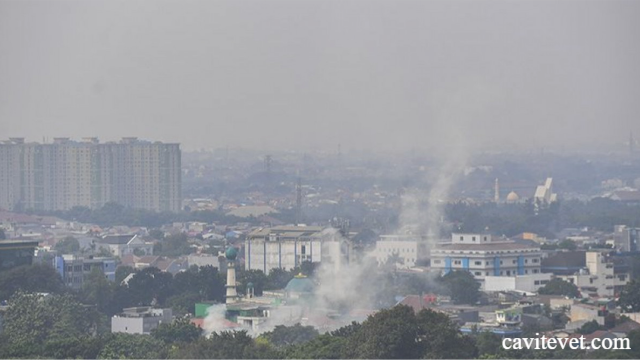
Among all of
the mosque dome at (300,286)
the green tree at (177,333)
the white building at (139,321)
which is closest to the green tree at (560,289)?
the mosque dome at (300,286)

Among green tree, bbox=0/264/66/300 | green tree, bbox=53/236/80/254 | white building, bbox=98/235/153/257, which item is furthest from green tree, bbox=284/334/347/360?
white building, bbox=98/235/153/257

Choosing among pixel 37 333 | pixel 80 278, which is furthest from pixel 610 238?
pixel 37 333

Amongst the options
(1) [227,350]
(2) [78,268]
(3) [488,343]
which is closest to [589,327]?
(3) [488,343]

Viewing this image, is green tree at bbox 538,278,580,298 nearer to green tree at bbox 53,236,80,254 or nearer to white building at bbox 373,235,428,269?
white building at bbox 373,235,428,269

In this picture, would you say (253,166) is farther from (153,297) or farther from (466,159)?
(153,297)

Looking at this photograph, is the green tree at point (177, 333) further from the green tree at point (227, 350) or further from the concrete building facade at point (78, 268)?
the concrete building facade at point (78, 268)

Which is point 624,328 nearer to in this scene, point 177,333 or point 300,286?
point 177,333
